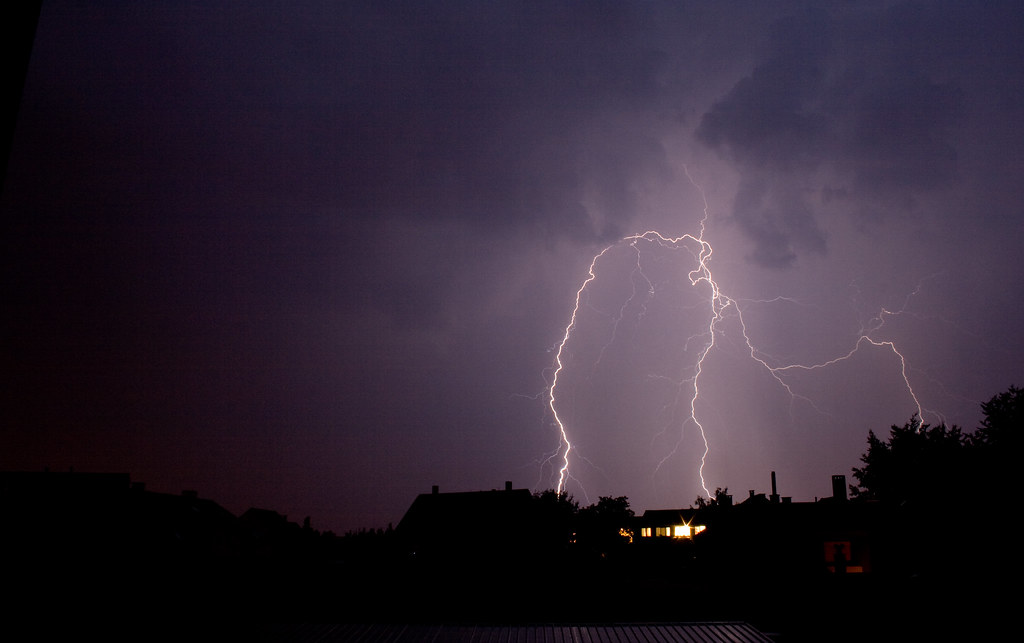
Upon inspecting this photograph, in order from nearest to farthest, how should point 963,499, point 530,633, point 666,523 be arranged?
point 530,633 → point 963,499 → point 666,523

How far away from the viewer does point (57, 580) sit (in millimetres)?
6902

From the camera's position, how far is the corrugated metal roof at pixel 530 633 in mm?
7387

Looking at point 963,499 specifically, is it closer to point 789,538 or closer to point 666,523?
point 789,538

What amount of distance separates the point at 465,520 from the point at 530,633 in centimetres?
2386

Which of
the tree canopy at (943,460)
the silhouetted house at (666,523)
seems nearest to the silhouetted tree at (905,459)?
the tree canopy at (943,460)

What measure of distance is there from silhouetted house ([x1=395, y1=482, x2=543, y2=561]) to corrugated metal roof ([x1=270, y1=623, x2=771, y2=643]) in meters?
15.7

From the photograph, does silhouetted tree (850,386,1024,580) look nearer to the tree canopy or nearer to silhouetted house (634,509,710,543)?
the tree canopy

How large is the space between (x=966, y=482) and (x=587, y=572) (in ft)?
36.0

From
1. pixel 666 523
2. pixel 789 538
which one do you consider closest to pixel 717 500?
pixel 666 523

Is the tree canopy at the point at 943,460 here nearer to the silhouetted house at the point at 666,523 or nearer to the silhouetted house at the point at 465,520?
the silhouetted house at the point at 465,520

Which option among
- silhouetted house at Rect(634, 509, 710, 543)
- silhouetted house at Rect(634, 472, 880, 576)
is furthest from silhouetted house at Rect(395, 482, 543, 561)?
silhouetted house at Rect(634, 509, 710, 543)

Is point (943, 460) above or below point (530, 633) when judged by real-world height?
above

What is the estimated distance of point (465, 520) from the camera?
1203 inches

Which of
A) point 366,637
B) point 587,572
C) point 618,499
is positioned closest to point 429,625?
point 366,637
